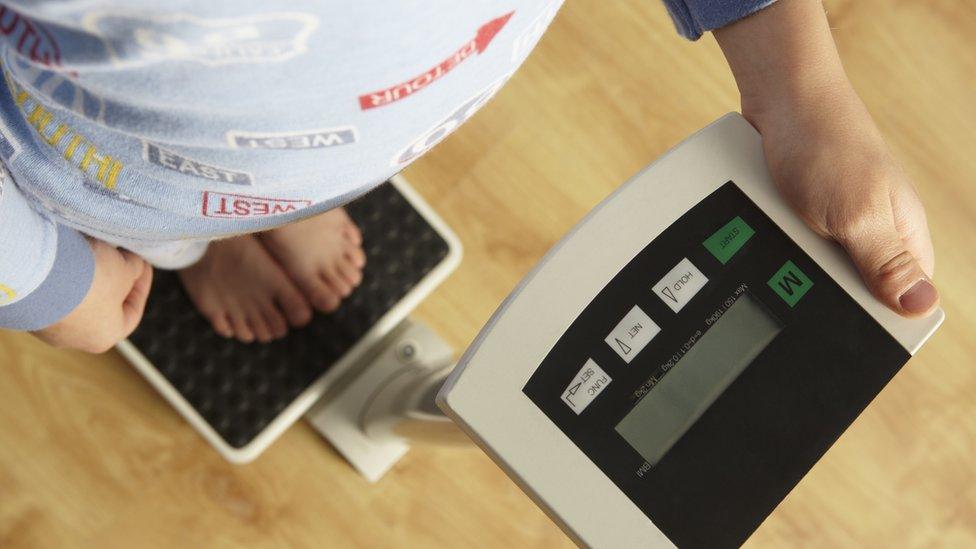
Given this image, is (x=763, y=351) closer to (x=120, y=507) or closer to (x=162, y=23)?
(x=162, y=23)

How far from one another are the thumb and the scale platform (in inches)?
18.2

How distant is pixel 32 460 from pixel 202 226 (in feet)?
1.69

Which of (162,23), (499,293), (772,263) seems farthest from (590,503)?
(499,293)

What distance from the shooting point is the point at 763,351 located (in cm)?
49

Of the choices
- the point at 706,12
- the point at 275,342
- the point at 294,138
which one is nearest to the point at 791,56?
the point at 706,12

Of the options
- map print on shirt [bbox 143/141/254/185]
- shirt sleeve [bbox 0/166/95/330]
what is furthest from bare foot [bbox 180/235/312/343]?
map print on shirt [bbox 143/141/254/185]

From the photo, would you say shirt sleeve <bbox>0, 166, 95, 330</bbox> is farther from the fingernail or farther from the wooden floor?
the fingernail

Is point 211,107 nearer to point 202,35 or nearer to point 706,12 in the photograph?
point 202,35

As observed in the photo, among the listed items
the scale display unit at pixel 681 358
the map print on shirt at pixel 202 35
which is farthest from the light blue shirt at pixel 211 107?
the scale display unit at pixel 681 358

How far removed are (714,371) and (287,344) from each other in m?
0.52

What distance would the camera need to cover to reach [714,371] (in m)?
0.48

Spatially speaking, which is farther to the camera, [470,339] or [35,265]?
[470,339]

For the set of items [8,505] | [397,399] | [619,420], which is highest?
[619,420]

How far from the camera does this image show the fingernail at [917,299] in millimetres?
491
